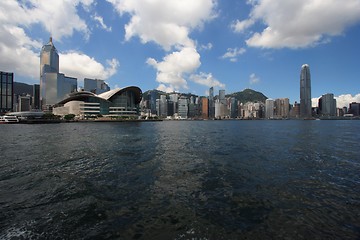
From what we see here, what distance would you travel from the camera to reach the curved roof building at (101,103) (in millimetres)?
180625

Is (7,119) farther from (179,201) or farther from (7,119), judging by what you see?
(179,201)

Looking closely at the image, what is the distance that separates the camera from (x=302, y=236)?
774cm

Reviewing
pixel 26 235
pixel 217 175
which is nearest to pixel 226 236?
pixel 26 235

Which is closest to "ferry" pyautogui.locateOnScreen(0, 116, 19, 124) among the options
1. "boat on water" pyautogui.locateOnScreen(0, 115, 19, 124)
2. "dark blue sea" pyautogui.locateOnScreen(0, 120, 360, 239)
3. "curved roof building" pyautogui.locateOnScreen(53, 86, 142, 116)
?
"boat on water" pyautogui.locateOnScreen(0, 115, 19, 124)

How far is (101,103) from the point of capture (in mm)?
184500

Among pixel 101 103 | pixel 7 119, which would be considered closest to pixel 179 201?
pixel 7 119

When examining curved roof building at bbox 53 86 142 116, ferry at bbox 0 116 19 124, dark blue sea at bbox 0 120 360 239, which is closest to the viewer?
dark blue sea at bbox 0 120 360 239

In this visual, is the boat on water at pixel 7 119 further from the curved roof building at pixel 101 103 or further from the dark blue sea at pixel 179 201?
the dark blue sea at pixel 179 201

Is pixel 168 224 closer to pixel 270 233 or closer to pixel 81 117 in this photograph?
pixel 270 233

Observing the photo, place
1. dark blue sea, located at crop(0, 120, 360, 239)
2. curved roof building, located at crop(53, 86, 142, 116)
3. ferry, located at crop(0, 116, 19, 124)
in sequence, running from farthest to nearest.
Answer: curved roof building, located at crop(53, 86, 142, 116)
ferry, located at crop(0, 116, 19, 124)
dark blue sea, located at crop(0, 120, 360, 239)

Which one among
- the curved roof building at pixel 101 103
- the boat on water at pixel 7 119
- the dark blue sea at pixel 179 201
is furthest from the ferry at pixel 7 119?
the dark blue sea at pixel 179 201

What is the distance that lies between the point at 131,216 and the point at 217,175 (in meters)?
8.21

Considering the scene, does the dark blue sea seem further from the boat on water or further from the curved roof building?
the curved roof building

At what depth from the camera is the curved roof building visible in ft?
593
